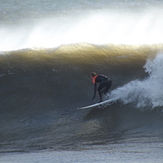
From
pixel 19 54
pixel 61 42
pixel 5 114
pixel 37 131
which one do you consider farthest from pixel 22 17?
pixel 37 131

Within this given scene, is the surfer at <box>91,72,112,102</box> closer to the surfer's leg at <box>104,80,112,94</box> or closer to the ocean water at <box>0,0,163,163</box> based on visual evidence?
the surfer's leg at <box>104,80,112,94</box>

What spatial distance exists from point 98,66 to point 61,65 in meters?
1.55

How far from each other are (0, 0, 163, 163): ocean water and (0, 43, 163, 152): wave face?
0.02 m

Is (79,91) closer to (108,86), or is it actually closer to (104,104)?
(104,104)

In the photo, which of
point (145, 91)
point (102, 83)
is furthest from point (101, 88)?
point (145, 91)

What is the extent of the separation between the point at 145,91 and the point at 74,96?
8.09 ft

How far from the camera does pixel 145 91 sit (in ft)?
31.5

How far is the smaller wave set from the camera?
9305 millimetres

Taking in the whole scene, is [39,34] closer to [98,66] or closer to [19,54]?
[19,54]

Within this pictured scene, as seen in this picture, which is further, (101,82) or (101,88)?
(101,88)

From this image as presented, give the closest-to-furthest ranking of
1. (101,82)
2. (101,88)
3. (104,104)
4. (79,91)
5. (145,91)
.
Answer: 1. (101,82)
2. (101,88)
3. (104,104)
4. (145,91)
5. (79,91)

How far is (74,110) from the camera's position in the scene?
9398 millimetres

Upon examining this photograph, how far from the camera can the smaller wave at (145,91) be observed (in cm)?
930

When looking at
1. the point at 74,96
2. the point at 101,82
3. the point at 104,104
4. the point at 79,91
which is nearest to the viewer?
the point at 101,82
